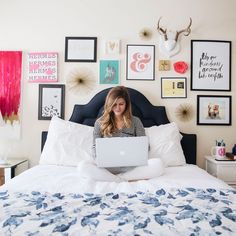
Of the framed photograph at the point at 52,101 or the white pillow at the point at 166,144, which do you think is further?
the framed photograph at the point at 52,101

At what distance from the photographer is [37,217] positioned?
1009mm

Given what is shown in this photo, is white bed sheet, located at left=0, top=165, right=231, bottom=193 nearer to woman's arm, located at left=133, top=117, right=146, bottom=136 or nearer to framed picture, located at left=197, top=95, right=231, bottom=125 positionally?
woman's arm, located at left=133, top=117, right=146, bottom=136

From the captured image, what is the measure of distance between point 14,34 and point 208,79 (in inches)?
84.2

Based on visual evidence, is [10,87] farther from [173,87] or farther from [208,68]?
[208,68]

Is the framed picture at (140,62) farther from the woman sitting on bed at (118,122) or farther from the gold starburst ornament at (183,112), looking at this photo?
the woman sitting on bed at (118,122)

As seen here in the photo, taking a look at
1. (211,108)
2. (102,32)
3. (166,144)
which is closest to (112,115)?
(166,144)

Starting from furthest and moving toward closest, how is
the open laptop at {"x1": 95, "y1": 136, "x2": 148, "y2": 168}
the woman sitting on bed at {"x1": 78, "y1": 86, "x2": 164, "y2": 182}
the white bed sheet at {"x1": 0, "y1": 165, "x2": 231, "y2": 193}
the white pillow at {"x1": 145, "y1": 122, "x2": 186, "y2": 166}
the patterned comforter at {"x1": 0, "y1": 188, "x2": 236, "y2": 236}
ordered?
the white pillow at {"x1": 145, "y1": 122, "x2": 186, "y2": 166} → the woman sitting on bed at {"x1": 78, "y1": 86, "x2": 164, "y2": 182} → the open laptop at {"x1": 95, "y1": 136, "x2": 148, "y2": 168} → the white bed sheet at {"x1": 0, "y1": 165, "x2": 231, "y2": 193} → the patterned comforter at {"x1": 0, "y1": 188, "x2": 236, "y2": 236}

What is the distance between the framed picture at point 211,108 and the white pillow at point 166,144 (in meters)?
0.45

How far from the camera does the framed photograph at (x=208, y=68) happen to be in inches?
106

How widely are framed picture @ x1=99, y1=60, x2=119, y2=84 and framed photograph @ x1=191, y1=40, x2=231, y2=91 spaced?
2.69 ft

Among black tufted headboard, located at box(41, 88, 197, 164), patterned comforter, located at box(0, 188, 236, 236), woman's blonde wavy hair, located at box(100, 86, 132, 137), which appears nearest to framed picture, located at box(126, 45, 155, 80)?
black tufted headboard, located at box(41, 88, 197, 164)

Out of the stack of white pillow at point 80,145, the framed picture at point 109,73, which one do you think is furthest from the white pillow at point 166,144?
the framed picture at point 109,73

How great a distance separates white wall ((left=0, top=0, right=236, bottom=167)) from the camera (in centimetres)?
271

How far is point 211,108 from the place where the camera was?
270cm
